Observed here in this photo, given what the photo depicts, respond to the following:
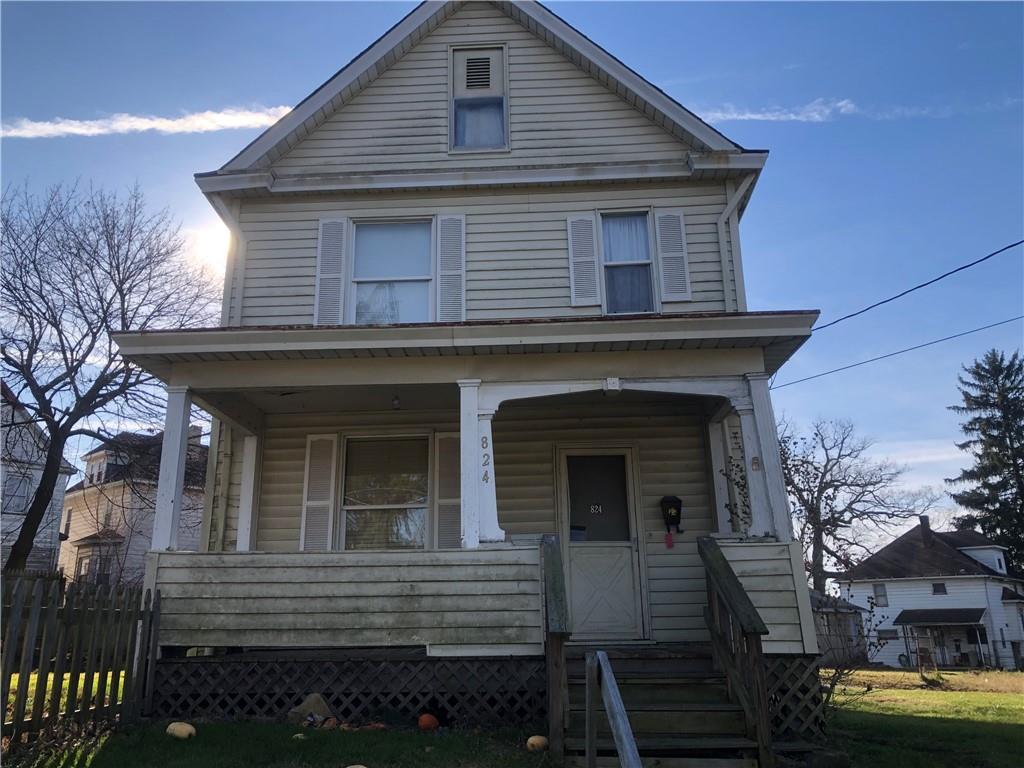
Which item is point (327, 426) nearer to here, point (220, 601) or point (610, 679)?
point (220, 601)

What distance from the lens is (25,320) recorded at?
1819 centimetres

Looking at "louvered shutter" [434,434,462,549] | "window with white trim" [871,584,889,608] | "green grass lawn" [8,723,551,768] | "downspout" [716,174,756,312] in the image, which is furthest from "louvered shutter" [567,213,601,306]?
"window with white trim" [871,584,889,608]

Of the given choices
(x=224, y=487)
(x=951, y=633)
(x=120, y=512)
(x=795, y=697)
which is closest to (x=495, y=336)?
(x=224, y=487)

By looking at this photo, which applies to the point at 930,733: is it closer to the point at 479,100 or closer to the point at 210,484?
the point at 210,484

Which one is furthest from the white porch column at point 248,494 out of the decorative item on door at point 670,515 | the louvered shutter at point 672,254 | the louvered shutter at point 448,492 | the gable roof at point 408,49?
the louvered shutter at point 672,254

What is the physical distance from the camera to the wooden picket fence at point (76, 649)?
505cm

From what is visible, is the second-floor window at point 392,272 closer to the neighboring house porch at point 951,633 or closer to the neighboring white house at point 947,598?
the neighboring white house at point 947,598

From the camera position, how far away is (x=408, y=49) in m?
10.8

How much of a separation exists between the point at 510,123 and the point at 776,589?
7.01 m

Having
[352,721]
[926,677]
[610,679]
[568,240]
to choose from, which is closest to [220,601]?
[352,721]

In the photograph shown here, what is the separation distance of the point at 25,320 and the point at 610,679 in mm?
18881

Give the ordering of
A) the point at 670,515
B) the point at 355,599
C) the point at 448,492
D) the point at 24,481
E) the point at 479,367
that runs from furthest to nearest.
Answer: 1. the point at 24,481
2. the point at 448,492
3. the point at 670,515
4. the point at 479,367
5. the point at 355,599

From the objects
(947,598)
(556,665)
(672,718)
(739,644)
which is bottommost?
(672,718)

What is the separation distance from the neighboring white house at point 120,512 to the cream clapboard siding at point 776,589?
18238 mm
